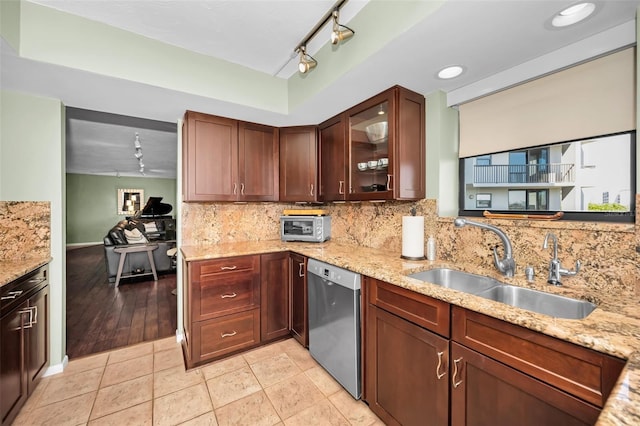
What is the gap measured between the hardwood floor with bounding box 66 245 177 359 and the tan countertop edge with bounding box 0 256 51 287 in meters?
0.97

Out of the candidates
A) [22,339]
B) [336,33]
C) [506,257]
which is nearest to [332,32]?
[336,33]

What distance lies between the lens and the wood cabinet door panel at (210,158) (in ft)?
7.88

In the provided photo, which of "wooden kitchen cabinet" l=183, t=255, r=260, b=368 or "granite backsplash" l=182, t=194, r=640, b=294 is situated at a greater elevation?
"granite backsplash" l=182, t=194, r=640, b=294

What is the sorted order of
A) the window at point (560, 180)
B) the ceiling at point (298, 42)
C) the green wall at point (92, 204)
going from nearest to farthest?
the ceiling at point (298, 42) < the window at point (560, 180) < the green wall at point (92, 204)

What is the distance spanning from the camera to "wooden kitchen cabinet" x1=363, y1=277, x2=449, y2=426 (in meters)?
1.25

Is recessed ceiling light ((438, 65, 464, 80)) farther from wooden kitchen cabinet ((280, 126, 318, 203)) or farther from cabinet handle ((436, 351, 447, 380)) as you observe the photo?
cabinet handle ((436, 351, 447, 380))

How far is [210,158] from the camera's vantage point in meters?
2.49

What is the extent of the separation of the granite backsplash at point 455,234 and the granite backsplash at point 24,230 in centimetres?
97

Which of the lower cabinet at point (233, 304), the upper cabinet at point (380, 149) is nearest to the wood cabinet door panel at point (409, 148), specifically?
the upper cabinet at point (380, 149)

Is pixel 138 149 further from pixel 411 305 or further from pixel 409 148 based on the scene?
pixel 411 305

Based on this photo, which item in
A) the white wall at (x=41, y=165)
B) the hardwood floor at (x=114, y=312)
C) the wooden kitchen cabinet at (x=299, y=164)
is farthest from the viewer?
the wooden kitchen cabinet at (x=299, y=164)

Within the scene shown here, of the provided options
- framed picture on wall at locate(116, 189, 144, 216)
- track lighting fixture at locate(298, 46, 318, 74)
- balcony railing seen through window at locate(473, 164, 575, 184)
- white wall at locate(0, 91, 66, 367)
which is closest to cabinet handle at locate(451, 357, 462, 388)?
balcony railing seen through window at locate(473, 164, 575, 184)

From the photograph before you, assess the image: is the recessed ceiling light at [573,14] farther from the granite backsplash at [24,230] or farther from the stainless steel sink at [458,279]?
the granite backsplash at [24,230]

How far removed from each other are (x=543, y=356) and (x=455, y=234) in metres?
1.11
